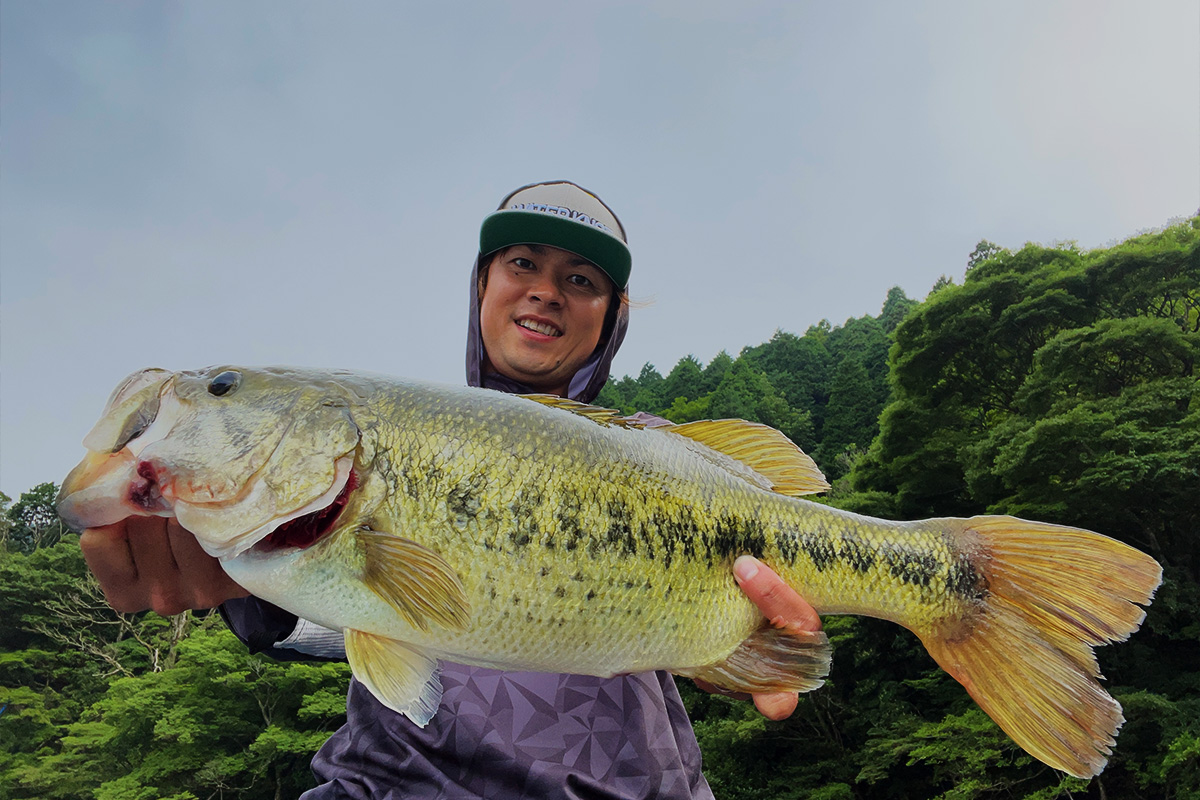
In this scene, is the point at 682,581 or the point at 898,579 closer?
the point at 682,581

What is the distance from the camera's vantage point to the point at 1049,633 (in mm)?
1934

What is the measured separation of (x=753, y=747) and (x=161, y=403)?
61.9 feet

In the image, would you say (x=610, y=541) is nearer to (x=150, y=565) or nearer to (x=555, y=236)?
(x=150, y=565)

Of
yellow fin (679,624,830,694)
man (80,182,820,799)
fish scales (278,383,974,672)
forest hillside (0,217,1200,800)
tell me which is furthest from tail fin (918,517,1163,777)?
forest hillside (0,217,1200,800)

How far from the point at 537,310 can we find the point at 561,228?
33cm

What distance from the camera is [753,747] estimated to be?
58.5ft

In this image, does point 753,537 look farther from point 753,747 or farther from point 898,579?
point 753,747

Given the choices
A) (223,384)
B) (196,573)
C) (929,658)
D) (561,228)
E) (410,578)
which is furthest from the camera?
(929,658)

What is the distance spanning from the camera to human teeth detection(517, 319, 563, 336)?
289 centimetres

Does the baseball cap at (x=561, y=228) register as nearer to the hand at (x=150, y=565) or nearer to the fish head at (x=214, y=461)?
the fish head at (x=214, y=461)

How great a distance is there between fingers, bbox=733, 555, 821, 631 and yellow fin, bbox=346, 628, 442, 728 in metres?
0.82

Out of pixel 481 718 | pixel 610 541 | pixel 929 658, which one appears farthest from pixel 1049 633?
pixel 929 658

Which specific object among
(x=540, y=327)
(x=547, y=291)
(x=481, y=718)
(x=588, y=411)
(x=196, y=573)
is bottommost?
(x=481, y=718)

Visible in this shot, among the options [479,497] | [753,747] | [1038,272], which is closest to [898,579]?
[479,497]
